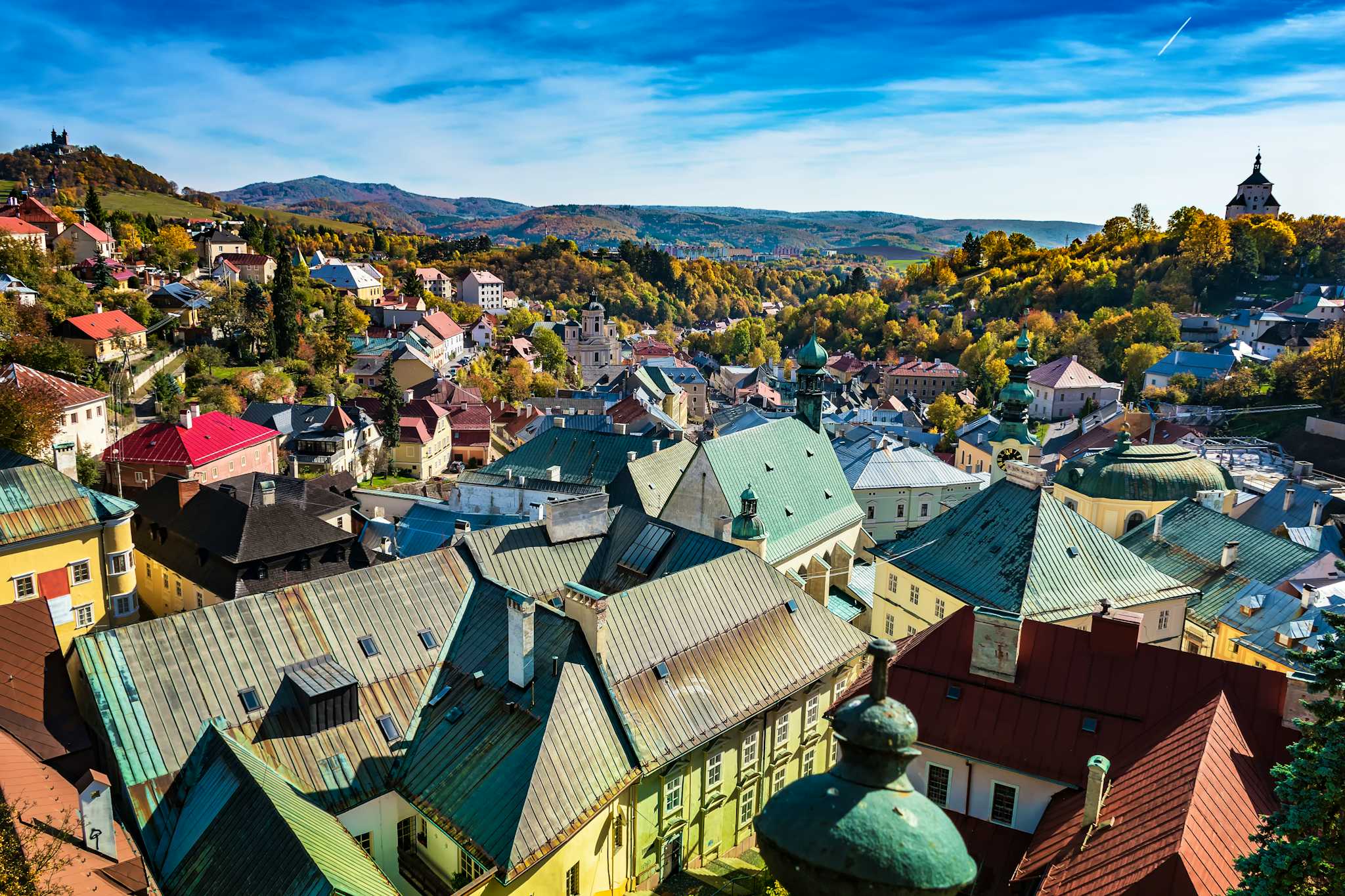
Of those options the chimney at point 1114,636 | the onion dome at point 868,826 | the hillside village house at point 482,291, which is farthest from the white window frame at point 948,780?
the hillside village house at point 482,291

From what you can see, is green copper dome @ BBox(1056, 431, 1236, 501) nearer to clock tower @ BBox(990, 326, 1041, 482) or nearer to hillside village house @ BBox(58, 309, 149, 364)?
clock tower @ BBox(990, 326, 1041, 482)

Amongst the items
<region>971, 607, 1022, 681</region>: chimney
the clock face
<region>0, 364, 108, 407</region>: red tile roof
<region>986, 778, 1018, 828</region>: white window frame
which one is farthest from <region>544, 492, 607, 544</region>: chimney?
<region>0, 364, 108, 407</region>: red tile roof

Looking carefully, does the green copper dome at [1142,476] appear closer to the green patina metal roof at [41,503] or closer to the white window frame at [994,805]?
the white window frame at [994,805]

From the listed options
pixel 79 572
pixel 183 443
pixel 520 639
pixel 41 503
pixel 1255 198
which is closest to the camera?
pixel 520 639

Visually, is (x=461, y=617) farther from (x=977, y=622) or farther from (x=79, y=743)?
(x=977, y=622)

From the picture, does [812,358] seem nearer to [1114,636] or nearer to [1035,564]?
[1035,564]

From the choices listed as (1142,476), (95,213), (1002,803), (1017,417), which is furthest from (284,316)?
(1002,803)
